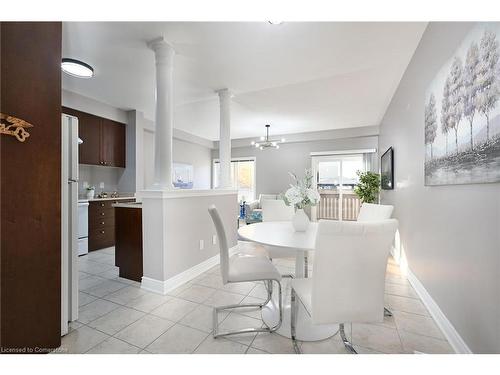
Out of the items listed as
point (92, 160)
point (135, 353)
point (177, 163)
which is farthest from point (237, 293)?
point (177, 163)

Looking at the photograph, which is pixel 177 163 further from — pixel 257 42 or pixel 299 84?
pixel 257 42

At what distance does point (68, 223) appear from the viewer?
168 centimetres

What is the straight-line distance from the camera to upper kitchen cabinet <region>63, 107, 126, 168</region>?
380 centimetres

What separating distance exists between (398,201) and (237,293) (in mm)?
2564

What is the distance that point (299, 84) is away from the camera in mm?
3367

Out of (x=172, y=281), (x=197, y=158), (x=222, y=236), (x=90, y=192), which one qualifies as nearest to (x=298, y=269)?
(x=222, y=236)

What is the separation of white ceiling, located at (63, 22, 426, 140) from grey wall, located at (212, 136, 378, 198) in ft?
5.51

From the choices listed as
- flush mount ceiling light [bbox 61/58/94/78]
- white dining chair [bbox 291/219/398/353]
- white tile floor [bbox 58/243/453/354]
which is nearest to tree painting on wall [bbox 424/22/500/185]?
white dining chair [bbox 291/219/398/353]

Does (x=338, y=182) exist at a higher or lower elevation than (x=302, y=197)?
higher

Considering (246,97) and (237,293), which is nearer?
(237,293)

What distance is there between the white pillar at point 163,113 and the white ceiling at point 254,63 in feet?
0.56

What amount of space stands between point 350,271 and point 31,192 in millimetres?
1831

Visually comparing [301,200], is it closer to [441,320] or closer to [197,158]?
[441,320]

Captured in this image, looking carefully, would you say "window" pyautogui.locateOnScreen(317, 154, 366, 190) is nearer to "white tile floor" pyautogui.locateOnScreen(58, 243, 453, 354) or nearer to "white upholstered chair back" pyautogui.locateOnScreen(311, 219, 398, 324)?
"white tile floor" pyautogui.locateOnScreen(58, 243, 453, 354)
